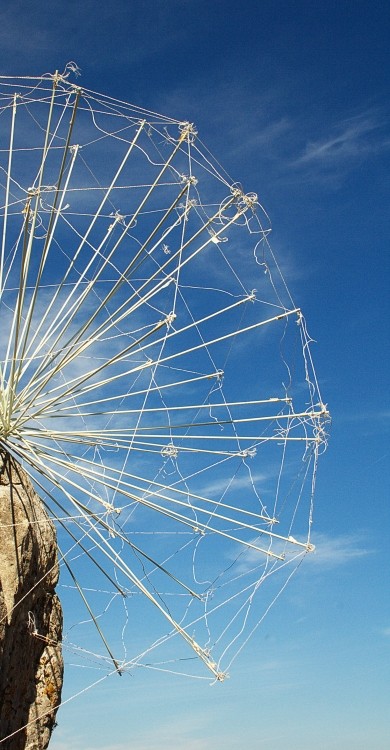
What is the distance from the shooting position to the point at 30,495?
12484 millimetres

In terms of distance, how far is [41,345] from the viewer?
12.8 metres

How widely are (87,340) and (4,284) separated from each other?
154 centimetres

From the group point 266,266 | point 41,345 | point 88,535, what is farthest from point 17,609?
point 266,266

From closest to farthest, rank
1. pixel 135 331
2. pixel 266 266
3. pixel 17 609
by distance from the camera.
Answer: pixel 17 609 → pixel 135 331 → pixel 266 266

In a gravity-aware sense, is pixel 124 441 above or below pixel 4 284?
below

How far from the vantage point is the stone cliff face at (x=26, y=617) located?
11.5 meters

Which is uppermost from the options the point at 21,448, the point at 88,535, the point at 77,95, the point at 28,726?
the point at 77,95

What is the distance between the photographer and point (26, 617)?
470 inches

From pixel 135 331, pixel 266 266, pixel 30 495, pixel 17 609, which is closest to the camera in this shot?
pixel 17 609

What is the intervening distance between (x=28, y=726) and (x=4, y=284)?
6429 millimetres

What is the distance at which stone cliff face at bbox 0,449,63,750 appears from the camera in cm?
1149

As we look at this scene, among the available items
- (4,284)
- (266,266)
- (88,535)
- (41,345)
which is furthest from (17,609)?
(266,266)

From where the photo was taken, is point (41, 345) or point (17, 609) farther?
point (41, 345)

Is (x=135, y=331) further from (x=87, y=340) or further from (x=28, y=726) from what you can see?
(x=28, y=726)
